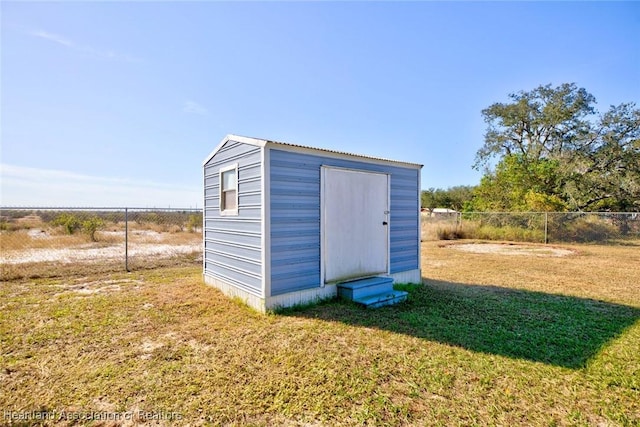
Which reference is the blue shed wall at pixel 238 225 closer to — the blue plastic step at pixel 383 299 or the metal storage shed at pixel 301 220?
the metal storage shed at pixel 301 220

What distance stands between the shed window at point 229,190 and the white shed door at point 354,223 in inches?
55.4

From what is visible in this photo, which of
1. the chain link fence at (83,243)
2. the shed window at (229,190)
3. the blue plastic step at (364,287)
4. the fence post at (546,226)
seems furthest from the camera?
the fence post at (546,226)

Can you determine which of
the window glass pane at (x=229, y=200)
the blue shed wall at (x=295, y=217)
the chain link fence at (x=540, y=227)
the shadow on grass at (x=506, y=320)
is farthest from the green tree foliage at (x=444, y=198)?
the window glass pane at (x=229, y=200)

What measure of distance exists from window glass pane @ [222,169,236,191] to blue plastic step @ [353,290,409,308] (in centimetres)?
264

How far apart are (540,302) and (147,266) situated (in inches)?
317

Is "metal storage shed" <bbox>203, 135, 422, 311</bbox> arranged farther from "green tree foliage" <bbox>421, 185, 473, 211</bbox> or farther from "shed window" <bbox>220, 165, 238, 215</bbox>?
"green tree foliage" <bbox>421, 185, 473, 211</bbox>

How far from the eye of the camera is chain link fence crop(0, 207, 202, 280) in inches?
256

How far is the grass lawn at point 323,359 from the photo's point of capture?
2025 millimetres

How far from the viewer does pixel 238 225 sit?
15.2 feet

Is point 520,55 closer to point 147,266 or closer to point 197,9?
point 197,9

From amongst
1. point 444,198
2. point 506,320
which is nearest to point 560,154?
point 444,198

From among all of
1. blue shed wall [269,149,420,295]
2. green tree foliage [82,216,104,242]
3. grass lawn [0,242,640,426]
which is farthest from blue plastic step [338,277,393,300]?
green tree foliage [82,216,104,242]

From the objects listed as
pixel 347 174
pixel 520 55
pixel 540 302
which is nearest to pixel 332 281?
pixel 347 174

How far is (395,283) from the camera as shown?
5.43 metres
